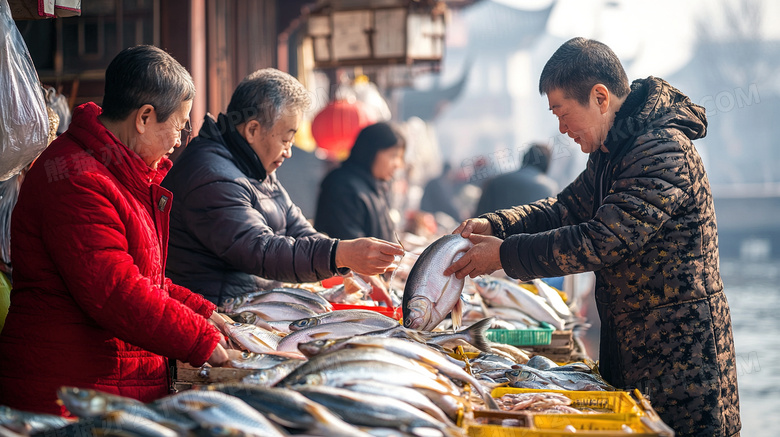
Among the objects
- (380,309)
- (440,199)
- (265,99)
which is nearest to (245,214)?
(265,99)

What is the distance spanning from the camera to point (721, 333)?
281 centimetres

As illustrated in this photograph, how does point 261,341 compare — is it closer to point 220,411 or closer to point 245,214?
point 245,214

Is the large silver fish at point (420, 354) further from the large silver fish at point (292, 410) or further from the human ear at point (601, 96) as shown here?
the human ear at point (601, 96)

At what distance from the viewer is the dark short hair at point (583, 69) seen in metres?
2.91

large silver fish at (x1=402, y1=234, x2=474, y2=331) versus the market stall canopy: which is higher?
the market stall canopy

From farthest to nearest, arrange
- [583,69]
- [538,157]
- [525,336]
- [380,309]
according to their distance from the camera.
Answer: [538,157]
[525,336]
[380,309]
[583,69]

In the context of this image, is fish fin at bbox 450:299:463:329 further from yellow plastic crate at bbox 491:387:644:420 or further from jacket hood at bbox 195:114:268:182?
jacket hood at bbox 195:114:268:182

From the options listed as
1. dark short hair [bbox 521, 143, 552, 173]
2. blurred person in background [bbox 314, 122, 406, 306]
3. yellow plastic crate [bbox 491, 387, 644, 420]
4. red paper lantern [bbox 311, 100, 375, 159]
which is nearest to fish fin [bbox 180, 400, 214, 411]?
yellow plastic crate [bbox 491, 387, 644, 420]

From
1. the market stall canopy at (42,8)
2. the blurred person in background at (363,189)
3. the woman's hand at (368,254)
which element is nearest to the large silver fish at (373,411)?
the woman's hand at (368,254)

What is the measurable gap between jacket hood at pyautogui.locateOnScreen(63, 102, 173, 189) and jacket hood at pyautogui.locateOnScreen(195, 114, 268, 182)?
46.9 inches

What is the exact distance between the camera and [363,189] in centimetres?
646

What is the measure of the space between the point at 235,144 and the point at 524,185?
16.3ft

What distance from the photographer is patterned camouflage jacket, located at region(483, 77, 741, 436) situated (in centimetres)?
271

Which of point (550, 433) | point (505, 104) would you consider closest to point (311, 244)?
point (550, 433)
